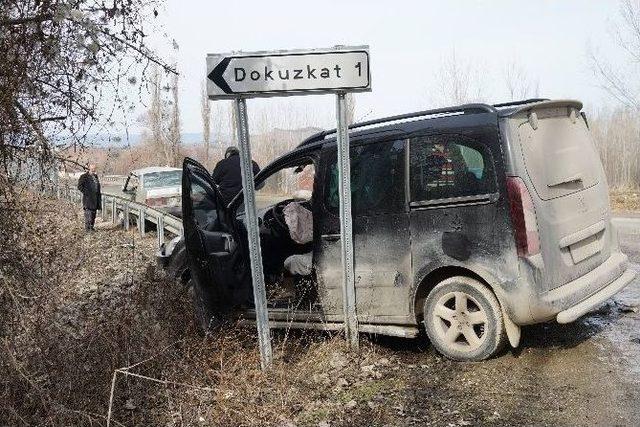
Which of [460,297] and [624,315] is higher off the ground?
[460,297]

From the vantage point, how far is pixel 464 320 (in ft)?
16.1

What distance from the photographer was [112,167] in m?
5.10

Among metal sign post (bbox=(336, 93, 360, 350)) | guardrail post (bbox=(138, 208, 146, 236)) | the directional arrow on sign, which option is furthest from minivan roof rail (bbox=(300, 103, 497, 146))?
guardrail post (bbox=(138, 208, 146, 236))

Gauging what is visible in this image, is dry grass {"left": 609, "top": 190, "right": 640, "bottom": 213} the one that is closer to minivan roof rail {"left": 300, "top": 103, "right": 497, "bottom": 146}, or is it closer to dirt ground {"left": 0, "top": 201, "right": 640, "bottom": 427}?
dirt ground {"left": 0, "top": 201, "right": 640, "bottom": 427}

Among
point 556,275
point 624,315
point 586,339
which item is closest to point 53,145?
point 556,275

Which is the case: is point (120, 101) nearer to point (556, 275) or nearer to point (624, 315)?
point (556, 275)

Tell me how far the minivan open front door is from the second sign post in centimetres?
96

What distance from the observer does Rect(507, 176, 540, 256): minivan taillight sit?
4.55m

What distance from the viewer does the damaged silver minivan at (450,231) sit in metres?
4.65

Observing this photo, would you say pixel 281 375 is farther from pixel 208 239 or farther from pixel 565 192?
pixel 565 192

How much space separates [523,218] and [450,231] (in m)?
0.57

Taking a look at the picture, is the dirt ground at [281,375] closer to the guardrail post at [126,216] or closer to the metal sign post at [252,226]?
the metal sign post at [252,226]

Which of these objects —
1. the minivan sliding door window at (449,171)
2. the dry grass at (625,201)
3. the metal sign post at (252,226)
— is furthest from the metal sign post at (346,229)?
the dry grass at (625,201)

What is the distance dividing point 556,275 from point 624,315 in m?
1.71
